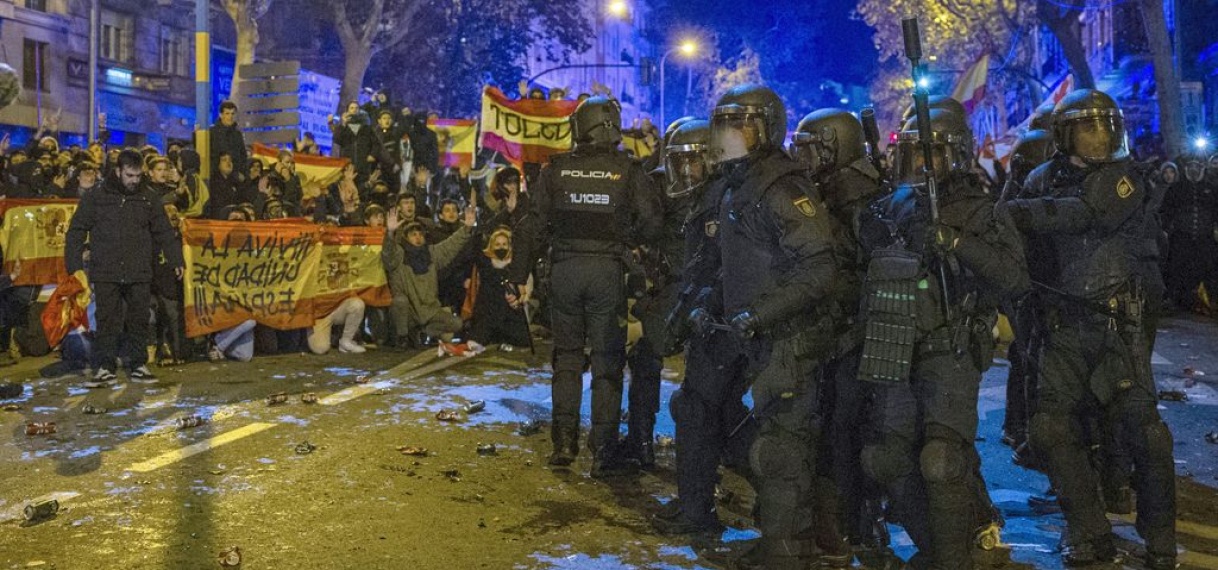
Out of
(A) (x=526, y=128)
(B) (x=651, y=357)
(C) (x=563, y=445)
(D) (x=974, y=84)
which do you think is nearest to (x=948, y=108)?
(B) (x=651, y=357)

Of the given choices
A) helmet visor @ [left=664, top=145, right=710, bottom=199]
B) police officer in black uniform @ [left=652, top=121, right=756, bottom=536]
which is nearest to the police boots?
police officer in black uniform @ [left=652, top=121, right=756, bottom=536]

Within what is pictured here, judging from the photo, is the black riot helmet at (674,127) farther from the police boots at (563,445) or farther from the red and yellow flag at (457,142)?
the red and yellow flag at (457,142)

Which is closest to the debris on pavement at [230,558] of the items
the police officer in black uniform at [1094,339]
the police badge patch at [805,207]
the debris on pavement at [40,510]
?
the debris on pavement at [40,510]

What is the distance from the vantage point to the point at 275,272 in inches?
482

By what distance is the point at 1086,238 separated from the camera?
222 inches

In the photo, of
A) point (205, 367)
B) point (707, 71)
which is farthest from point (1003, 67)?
point (707, 71)

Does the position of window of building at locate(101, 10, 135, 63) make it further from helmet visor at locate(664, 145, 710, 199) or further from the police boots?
helmet visor at locate(664, 145, 710, 199)

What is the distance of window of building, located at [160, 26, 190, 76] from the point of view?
42.6 m

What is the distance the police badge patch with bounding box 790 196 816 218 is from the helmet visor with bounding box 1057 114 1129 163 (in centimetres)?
159

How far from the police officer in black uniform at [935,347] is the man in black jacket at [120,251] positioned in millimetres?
7285

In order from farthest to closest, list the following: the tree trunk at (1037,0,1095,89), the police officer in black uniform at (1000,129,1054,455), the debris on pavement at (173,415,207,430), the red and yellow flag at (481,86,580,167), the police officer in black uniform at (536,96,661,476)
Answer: the tree trunk at (1037,0,1095,89) < the red and yellow flag at (481,86,580,167) < the debris on pavement at (173,415,207,430) < the police officer in black uniform at (536,96,661,476) < the police officer in black uniform at (1000,129,1054,455)

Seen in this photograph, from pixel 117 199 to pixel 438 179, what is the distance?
835 centimetres

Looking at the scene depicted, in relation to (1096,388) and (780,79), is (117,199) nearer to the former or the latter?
(1096,388)

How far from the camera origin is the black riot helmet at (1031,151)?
6805mm
